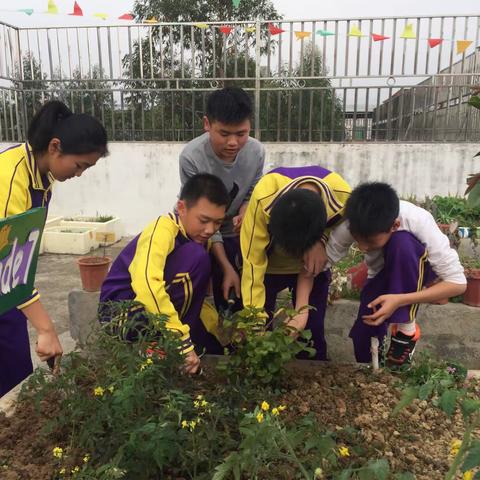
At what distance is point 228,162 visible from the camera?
254cm

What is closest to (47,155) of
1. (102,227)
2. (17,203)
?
(17,203)

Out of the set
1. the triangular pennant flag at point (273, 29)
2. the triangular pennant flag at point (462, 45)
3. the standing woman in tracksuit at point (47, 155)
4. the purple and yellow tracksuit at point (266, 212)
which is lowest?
the purple and yellow tracksuit at point (266, 212)

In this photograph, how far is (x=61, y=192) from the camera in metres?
6.78

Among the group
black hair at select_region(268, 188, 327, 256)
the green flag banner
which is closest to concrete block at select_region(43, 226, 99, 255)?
black hair at select_region(268, 188, 327, 256)

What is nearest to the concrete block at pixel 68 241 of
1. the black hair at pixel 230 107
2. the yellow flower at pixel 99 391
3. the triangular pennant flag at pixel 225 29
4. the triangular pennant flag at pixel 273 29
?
the triangular pennant flag at pixel 225 29

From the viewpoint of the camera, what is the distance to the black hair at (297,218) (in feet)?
5.86

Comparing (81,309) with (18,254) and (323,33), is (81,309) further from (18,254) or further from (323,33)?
(323,33)

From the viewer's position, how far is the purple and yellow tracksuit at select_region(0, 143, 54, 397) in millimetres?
1708

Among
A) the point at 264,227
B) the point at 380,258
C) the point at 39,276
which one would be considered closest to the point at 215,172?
the point at 264,227

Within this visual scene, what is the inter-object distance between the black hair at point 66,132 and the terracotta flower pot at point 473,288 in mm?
2272

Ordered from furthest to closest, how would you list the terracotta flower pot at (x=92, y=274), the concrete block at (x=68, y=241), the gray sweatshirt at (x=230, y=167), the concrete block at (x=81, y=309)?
1. the concrete block at (x=68, y=241)
2. the terracotta flower pot at (x=92, y=274)
3. the concrete block at (x=81, y=309)
4. the gray sweatshirt at (x=230, y=167)

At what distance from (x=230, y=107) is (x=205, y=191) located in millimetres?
437

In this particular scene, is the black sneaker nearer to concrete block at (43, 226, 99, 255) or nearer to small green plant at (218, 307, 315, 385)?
small green plant at (218, 307, 315, 385)

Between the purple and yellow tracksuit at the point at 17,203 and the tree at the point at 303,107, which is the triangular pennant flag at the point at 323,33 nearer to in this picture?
the tree at the point at 303,107
